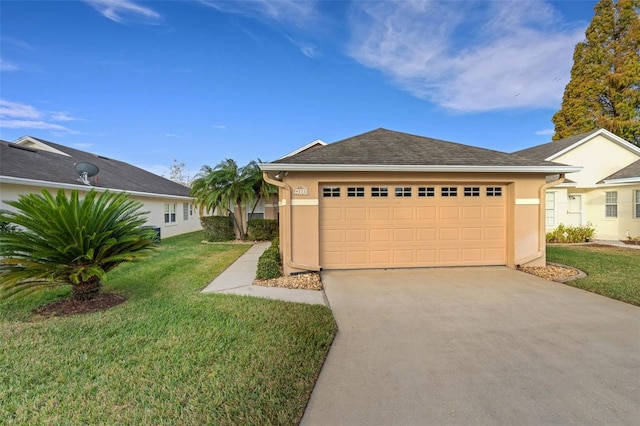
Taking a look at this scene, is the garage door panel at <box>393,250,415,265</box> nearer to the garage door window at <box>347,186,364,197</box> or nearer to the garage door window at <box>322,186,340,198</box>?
the garage door window at <box>347,186,364,197</box>

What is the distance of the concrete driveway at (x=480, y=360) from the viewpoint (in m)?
2.58

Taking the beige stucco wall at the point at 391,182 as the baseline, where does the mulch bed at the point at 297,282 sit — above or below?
below

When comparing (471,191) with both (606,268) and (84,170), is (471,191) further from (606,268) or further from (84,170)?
(84,170)

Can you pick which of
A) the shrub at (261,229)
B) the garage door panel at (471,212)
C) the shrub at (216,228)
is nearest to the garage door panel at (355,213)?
the garage door panel at (471,212)

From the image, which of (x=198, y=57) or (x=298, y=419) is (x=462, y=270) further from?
(x=198, y=57)

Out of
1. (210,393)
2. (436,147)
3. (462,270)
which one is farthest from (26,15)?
(462,270)

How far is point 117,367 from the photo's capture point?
3.23 meters

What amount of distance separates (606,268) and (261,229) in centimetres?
1353

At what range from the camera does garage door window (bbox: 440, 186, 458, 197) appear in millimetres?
8305

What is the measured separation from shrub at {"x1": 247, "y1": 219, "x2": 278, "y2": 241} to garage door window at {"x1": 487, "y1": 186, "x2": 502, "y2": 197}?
10643mm

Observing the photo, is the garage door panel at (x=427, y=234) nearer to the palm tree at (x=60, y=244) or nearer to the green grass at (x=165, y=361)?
the green grass at (x=165, y=361)

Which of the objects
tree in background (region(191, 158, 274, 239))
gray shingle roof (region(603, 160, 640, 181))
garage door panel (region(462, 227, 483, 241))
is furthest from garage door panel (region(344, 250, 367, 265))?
gray shingle roof (region(603, 160, 640, 181))

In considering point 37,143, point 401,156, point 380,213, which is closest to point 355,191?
point 380,213

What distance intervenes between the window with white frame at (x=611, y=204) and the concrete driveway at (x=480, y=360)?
11770mm
